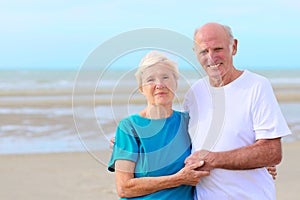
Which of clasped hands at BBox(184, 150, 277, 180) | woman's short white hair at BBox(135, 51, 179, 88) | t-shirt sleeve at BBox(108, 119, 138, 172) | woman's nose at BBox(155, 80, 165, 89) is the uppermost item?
woman's short white hair at BBox(135, 51, 179, 88)

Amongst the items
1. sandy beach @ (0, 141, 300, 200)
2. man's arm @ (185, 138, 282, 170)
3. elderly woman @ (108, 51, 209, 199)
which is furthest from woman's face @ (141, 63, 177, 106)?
sandy beach @ (0, 141, 300, 200)

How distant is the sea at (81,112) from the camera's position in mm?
3160

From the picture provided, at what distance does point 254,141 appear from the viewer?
3131mm

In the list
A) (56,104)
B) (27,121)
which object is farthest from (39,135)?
(56,104)

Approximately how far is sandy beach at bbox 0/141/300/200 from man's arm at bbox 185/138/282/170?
392 centimetres

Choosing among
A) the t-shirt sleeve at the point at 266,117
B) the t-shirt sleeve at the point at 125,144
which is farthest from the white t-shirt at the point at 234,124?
the t-shirt sleeve at the point at 125,144

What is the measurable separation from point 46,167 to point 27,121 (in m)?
5.88

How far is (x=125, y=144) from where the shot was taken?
3.09 metres

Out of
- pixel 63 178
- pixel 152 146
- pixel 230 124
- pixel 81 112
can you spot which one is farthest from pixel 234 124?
pixel 63 178

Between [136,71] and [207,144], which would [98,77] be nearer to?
[136,71]

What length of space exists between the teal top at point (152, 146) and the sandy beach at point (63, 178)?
12.5ft

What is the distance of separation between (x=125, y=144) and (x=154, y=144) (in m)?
0.16

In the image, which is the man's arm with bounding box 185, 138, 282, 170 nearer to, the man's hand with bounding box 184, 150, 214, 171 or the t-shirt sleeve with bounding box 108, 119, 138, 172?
the man's hand with bounding box 184, 150, 214, 171

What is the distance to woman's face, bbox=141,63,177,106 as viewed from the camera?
10.0 feet
